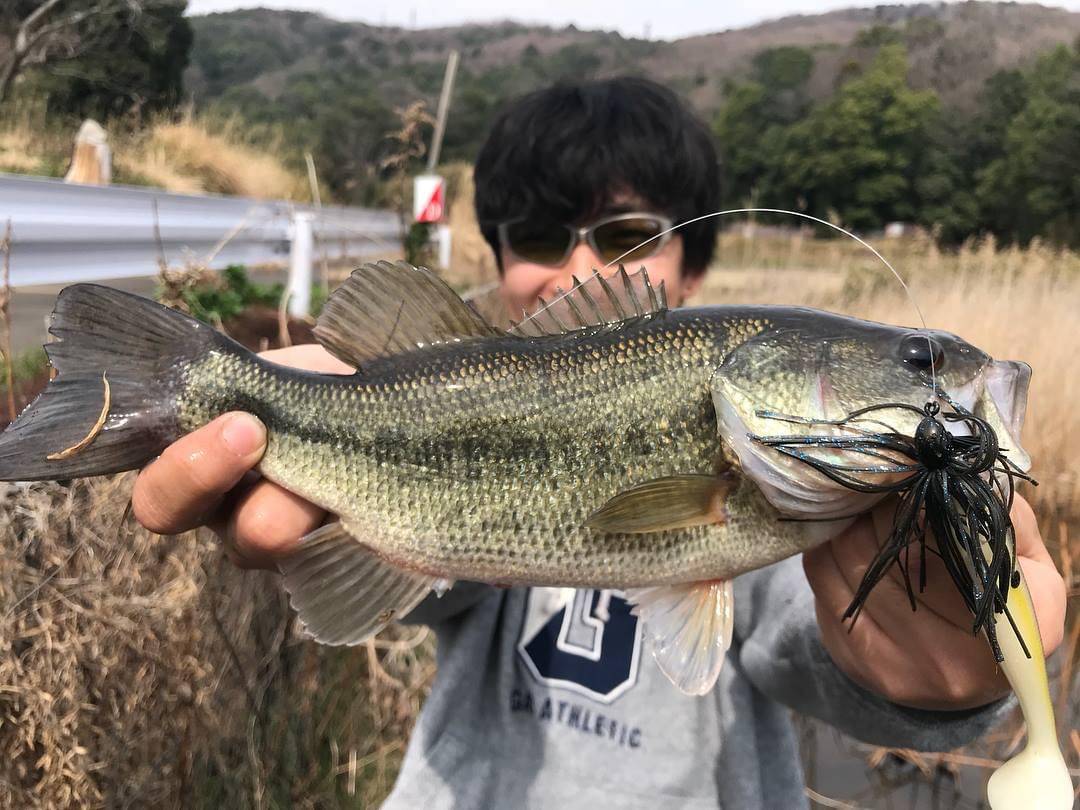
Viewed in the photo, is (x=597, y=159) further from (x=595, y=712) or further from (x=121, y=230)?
(x=121, y=230)

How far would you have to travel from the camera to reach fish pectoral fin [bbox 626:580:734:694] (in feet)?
4.39

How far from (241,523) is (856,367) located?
1.21 m

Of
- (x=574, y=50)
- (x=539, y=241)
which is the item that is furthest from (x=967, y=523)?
(x=574, y=50)

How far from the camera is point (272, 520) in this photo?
4.89ft

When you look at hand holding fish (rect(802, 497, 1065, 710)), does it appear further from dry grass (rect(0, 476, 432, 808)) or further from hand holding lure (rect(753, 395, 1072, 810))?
dry grass (rect(0, 476, 432, 808))

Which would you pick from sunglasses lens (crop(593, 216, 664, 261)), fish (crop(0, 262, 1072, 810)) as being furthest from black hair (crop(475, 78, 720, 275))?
fish (crop(0, 262, 1072, 810))

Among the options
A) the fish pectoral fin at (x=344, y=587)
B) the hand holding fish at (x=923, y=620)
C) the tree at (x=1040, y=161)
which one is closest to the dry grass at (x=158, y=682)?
the fish pectoral fin at (x=344, y=587)

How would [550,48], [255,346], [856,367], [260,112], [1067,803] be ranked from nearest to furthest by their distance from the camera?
1. [1067,803]
2. [856,367]
3. [255,346]
4. [260,112]
5. [550,48]

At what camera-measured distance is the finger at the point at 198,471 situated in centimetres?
140

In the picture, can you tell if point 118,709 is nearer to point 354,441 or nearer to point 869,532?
point 354,441

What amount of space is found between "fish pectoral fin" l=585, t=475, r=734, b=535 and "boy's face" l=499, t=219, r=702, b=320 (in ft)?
4.08

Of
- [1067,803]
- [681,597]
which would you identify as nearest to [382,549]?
[681,597]

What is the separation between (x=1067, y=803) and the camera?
1.02 metres

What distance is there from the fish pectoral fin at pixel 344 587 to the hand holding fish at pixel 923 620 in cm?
75
